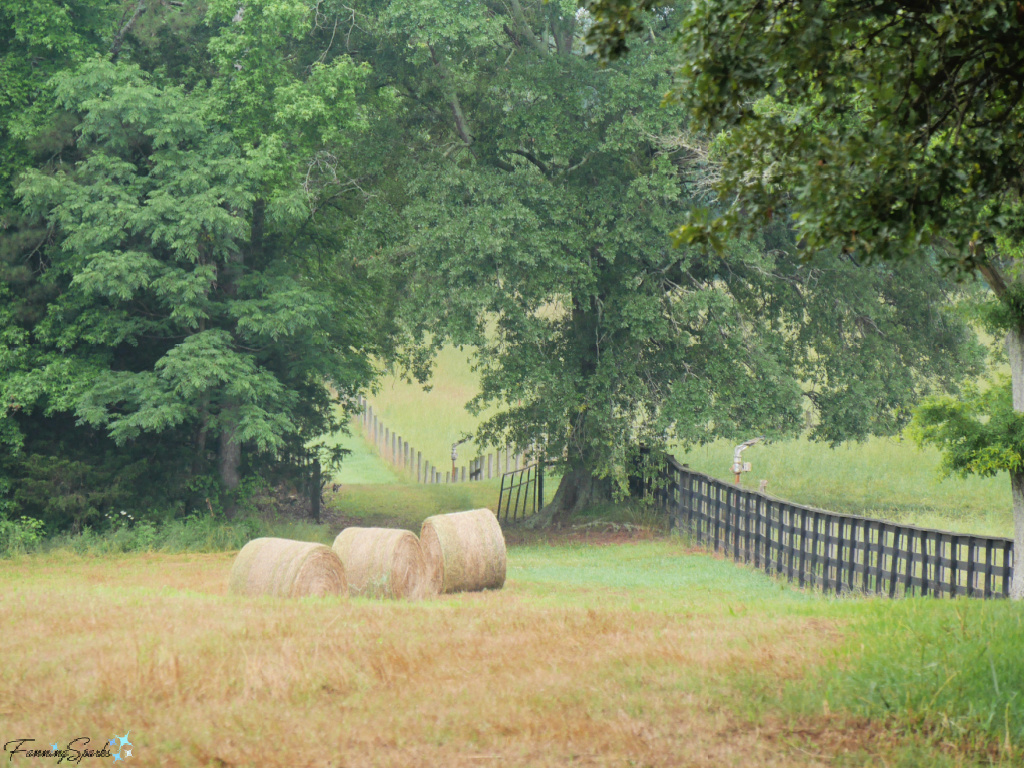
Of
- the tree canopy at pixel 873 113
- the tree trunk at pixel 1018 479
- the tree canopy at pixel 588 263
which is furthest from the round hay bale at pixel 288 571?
the tree canopy at pixel 588 263

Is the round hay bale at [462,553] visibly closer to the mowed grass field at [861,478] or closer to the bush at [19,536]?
the mowed grass field at [861,478]

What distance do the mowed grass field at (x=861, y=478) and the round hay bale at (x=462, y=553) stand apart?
8273 mm

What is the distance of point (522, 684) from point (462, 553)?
24.5 ft

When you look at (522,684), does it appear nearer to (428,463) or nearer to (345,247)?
(345,247)

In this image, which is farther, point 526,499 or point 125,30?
point 526,499

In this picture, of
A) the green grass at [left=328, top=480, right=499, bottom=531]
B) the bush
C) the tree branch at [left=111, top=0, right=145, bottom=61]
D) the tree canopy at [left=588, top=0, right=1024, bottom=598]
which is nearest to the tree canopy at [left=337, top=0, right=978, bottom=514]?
the tree branch at [left=111, top=0, right=145, bottom=61]

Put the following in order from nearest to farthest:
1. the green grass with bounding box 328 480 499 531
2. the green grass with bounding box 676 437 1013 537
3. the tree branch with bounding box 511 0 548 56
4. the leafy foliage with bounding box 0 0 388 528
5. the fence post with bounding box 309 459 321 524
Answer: the leafy foliage with bounding box 0 0 388 528, the tree branch with bounding box 511 0 548 56, the green grass with bounding box 676 437 1013 537, the fence post with bounding box 309 459 321 524, the green grass with bounding box 328 480 499 531

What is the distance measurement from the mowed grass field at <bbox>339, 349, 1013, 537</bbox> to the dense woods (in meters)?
3.09

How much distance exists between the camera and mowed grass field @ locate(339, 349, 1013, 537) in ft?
87.5

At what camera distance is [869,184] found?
6.12m

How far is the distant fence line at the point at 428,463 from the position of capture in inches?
1569

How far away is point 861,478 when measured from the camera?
3172 centimetres

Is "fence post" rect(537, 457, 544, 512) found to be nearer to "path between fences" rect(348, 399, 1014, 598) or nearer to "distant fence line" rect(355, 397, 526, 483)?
"path between fences" rect(348, 399, 1014, 598)

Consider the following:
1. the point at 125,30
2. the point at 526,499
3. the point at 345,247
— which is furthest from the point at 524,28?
the point at 526,499
